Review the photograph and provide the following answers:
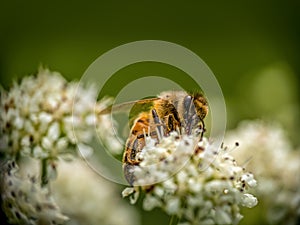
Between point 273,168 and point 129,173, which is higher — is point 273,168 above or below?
above

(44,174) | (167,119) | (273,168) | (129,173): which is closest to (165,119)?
(167,119)

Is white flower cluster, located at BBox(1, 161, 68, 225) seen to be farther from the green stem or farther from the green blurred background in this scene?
the green blurred background

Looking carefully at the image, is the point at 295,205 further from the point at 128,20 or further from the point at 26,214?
the point at 128,20

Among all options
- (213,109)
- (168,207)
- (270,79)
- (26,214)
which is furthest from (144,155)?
(270,79)

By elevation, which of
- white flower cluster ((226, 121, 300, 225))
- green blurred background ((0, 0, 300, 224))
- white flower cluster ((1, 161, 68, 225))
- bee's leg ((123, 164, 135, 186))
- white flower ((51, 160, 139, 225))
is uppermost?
green blurred background ((0, 0, 300, 224))

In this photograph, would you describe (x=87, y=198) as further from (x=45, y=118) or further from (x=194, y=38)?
(x=194, y=38)

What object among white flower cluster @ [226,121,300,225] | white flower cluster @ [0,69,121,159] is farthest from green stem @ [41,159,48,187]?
white flower cluster @ [226,121,300,225]
